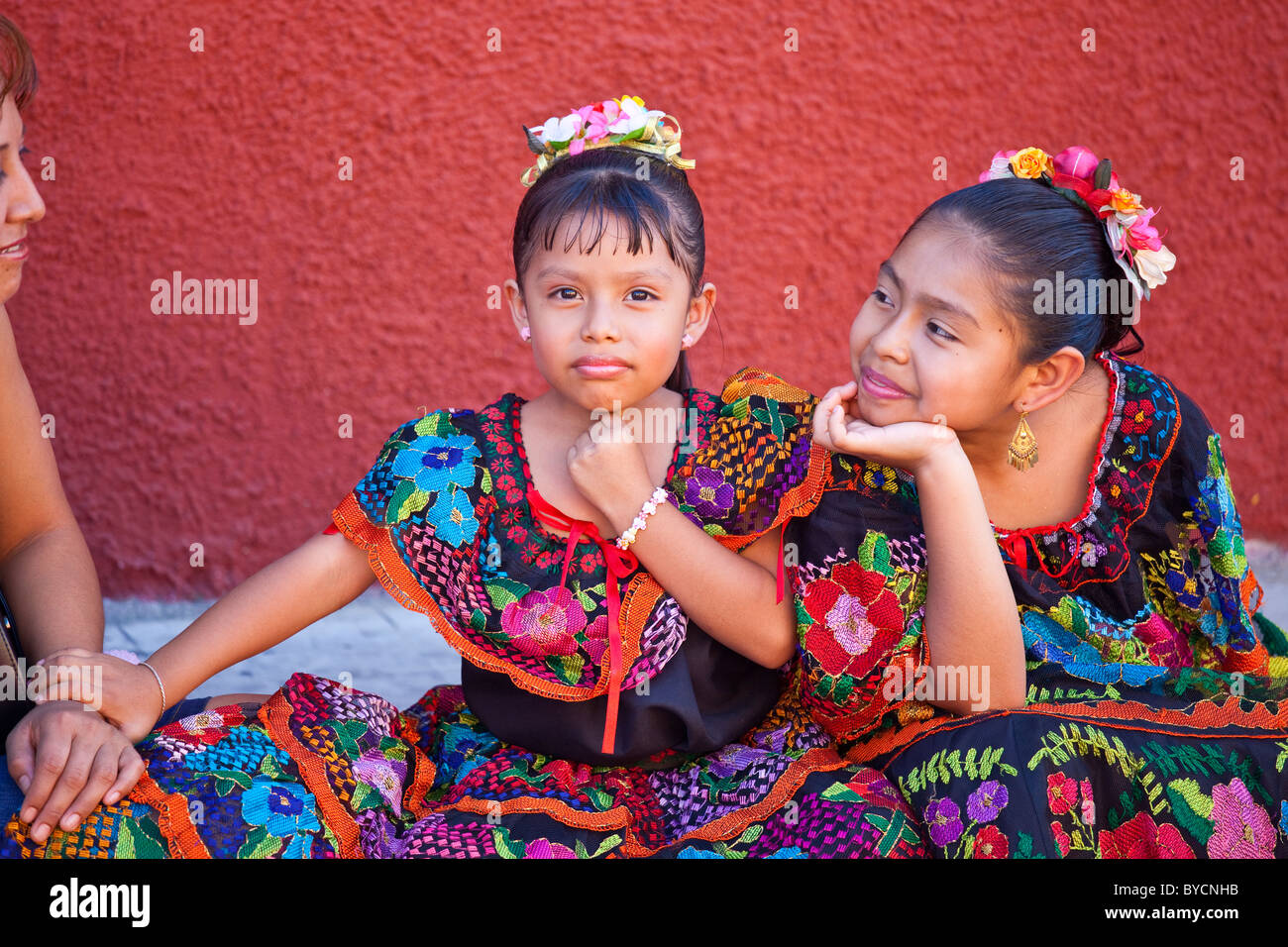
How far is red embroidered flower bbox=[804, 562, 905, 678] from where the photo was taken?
197 cm

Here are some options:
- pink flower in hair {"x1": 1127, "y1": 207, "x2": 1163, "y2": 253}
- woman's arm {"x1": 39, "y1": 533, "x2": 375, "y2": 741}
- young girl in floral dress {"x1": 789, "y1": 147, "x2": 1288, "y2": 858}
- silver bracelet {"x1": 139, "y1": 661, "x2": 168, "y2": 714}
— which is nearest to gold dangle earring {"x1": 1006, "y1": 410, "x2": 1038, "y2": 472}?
young girl in floral dress {"x1": 789, "y1": 147, "x2": 1288, "y2": 858}

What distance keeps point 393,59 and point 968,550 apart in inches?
93.9

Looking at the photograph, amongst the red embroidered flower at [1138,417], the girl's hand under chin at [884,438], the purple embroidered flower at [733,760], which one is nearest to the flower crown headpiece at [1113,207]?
the red embroidered flower at [1138,417]

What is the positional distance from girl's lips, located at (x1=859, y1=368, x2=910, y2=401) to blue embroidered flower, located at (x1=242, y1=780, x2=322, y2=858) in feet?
3.70

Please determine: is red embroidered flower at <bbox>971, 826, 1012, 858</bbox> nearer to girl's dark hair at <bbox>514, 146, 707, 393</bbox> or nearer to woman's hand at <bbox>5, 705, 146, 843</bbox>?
girl's dark hair at <bbox>514, 146, 707, 393</bbox>

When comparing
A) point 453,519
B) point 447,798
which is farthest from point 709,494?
point 447,798

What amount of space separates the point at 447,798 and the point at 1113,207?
1.56 m

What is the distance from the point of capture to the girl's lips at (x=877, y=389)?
78.6 inches

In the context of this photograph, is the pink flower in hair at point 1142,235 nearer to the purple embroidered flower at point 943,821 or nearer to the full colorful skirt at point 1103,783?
the full colorful skirt at point 1103,783

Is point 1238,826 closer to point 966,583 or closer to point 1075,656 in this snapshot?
point 1075,656

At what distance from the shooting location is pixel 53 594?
6.89 ft

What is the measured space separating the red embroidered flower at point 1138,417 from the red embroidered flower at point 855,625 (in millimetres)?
612

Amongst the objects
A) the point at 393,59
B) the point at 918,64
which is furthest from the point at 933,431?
the point at 393,59

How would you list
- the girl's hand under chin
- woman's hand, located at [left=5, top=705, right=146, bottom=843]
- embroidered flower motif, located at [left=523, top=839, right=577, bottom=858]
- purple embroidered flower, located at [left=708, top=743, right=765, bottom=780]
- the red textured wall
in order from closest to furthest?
woman's hand, located at [left=5, top=705, right=146, bottom=843]
embroidered flower motif, located at [left=523, top=839, right=577, bottom=858]
the girl's hand under chin
purple embroidered flower, located at [left=708, top=743, right=765, bottom=780]
the red textured wall
